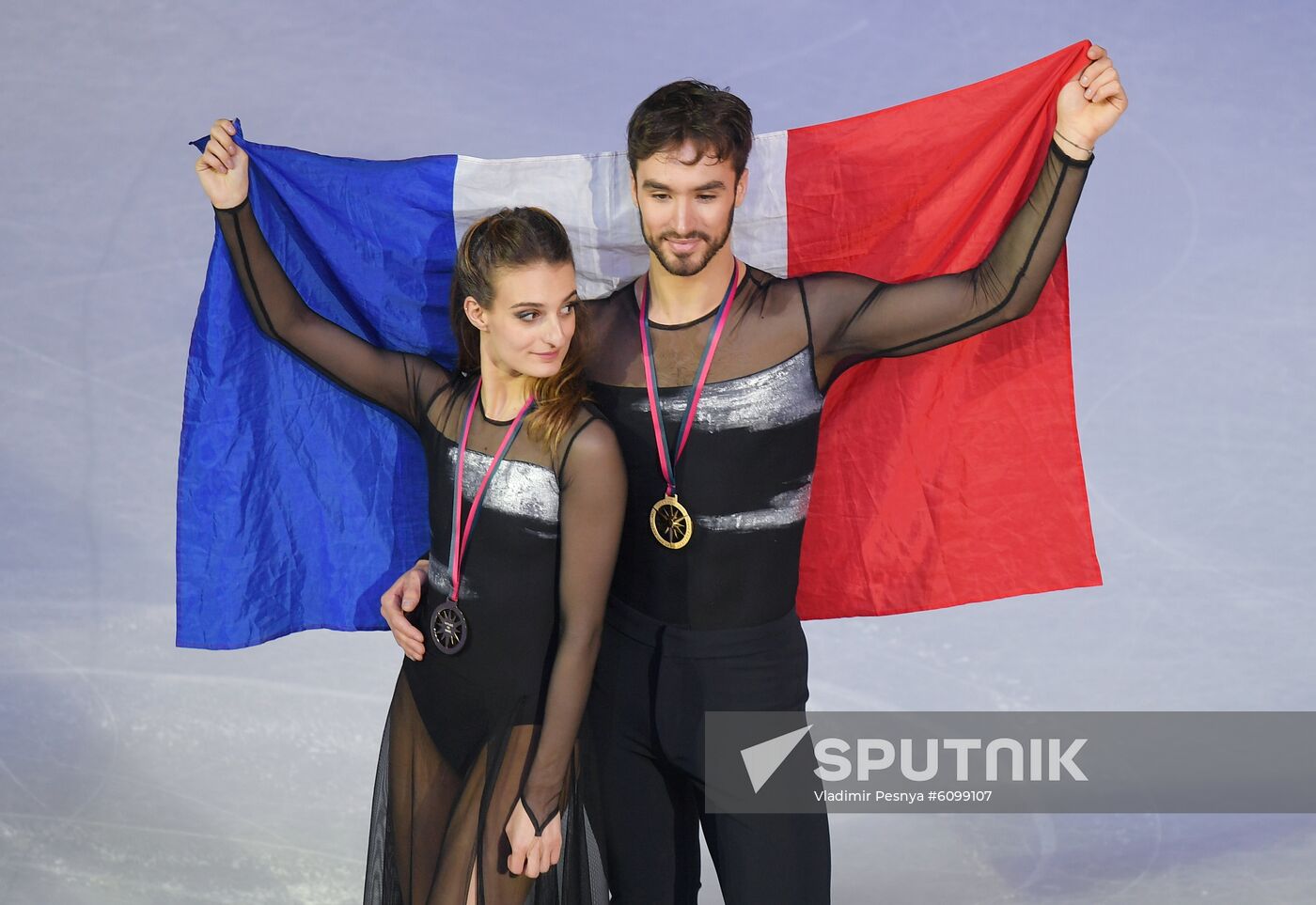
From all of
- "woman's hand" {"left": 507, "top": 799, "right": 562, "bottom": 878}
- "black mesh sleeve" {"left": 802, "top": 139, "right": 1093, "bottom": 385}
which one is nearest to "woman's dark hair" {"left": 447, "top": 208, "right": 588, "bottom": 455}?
"black mesh sleeve" {"left": 802, "top": 139, "right": 1093, "bottom": 385}

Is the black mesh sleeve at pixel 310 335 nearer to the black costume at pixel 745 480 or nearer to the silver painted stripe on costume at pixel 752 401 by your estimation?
the black costume at pixel 745 480

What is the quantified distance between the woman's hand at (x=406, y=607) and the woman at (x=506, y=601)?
0.04 m

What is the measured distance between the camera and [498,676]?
3299 millimetres

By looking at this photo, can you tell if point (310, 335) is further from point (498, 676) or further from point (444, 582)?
point (498, 676)

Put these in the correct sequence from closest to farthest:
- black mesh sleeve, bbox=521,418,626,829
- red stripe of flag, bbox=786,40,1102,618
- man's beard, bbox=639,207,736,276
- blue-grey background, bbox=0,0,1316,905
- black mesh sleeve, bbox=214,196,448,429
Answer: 1. black mesh sleeve, bbox=521,418,626,829
2. man's beard, bbox=639,207,736,276
3. black mesh sleeve, bbox=214,196,448,429
4. red stripe of flag, bbox=786,40,1102,618
5. blue-grey background, bbox=0,0,1316,905

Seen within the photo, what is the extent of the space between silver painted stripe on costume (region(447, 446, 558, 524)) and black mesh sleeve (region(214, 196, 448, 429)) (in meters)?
0.42

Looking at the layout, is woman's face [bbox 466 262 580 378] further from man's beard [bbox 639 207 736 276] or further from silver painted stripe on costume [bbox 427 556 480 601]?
silver painted stripe on costume [bbox 427 556 480 601]

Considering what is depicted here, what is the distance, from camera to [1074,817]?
16.7 feet

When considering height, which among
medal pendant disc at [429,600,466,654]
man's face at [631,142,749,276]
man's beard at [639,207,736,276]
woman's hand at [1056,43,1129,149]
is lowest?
medal pendant disc at [429,600,466,654]

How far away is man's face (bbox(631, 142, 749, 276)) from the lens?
126 inches

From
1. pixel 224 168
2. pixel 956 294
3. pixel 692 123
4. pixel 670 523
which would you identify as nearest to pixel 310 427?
pixel 224 168

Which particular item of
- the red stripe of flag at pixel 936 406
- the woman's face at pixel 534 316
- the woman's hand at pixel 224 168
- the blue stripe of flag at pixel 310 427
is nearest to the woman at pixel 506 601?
the woman's face at pixel 534 316

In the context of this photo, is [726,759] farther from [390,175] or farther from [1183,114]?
[1183,114]

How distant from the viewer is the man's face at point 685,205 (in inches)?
126
